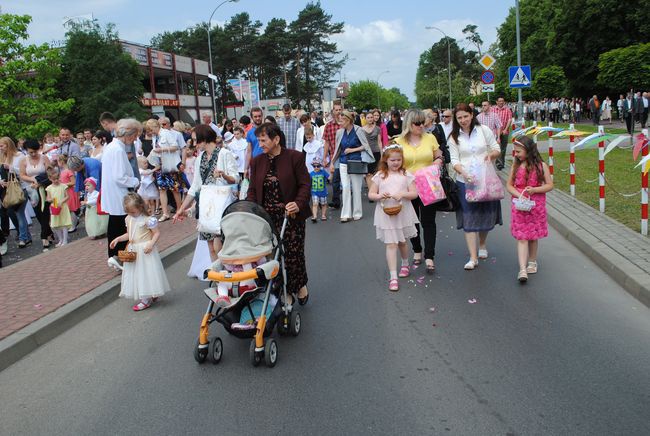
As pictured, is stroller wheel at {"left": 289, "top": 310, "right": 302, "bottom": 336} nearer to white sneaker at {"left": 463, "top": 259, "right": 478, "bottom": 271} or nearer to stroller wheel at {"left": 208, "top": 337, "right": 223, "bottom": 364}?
stroller wheel at {"left": 208, "top": 337, "right": 223, "bottom": 364}

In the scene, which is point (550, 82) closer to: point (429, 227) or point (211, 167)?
point (429, 227)

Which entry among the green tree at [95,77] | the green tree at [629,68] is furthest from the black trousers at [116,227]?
the green tree at [95,77]

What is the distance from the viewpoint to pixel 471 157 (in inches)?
298

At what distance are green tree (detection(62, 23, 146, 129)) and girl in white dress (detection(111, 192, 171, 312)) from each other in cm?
4431

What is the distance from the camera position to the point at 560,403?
408 cm

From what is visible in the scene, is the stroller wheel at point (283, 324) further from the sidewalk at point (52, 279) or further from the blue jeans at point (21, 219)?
the blue jeans at point (21, 219)

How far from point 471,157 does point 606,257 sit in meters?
1.94

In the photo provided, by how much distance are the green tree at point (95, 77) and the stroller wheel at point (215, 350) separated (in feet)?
153

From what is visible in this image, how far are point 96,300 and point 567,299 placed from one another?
5137mm

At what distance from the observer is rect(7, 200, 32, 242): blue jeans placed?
11786mm

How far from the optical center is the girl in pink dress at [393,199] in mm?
7191

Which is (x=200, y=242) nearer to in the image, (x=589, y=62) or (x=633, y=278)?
(x=633, y=278)

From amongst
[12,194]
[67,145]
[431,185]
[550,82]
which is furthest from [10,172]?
[550,82]

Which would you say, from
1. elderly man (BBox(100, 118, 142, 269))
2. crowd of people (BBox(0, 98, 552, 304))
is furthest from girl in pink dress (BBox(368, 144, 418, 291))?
elderly man (BBox(100, 118, 142, 269))
